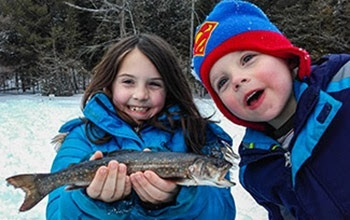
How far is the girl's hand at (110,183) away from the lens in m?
1.97

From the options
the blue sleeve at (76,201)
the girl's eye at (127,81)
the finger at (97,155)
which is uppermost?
the girl's eye at (127,81)

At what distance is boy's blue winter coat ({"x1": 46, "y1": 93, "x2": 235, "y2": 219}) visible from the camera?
79.9 inches

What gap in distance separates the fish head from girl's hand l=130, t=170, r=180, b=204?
127mm

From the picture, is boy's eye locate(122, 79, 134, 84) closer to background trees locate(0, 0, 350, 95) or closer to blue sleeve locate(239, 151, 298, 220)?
blue sleeve locate(239, 151, 298, 220)

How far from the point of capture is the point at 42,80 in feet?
84.8

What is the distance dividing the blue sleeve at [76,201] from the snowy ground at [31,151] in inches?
59.2

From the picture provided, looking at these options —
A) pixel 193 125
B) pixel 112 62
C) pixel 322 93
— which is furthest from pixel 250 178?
pixel 112 62

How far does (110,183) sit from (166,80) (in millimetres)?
751

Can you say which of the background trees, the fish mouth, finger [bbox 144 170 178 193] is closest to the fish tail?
finger [bbox 144 170 178 193]

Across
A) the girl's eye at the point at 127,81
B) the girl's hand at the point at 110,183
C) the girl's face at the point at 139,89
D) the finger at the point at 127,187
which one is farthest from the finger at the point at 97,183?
the girl's eye at the point at 127,81

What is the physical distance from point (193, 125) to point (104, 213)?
2.33ft

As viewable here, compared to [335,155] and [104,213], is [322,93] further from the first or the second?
[104,213]

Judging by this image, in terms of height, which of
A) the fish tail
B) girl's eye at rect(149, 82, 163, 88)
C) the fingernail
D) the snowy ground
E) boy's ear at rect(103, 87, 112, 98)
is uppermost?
girl's eye at rect(149, 82, 163, 88)

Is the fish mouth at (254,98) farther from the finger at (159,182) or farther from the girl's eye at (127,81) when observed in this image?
the girl's eye at (127,81)
